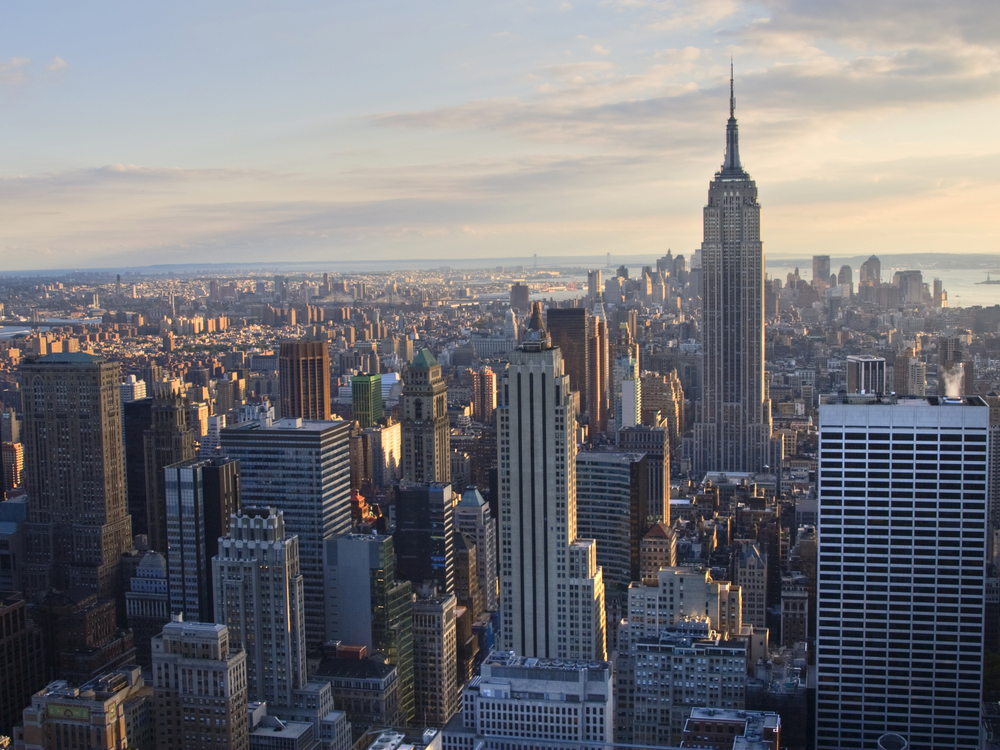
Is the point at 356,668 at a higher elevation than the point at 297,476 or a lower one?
lower

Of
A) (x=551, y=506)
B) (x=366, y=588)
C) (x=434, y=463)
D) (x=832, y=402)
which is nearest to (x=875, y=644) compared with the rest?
(x=832, y=402)

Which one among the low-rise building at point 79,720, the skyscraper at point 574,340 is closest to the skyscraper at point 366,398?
the skyscraper at point 574,340

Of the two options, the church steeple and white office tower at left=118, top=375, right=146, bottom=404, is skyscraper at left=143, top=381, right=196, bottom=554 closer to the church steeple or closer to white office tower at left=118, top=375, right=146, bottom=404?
white office tower at left=118, top=375, right=146, bottom=404

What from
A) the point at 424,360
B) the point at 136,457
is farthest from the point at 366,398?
the point at 136,457

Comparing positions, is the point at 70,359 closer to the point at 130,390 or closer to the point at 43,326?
the point at 130,390

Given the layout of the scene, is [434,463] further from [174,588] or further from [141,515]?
[174,588]
